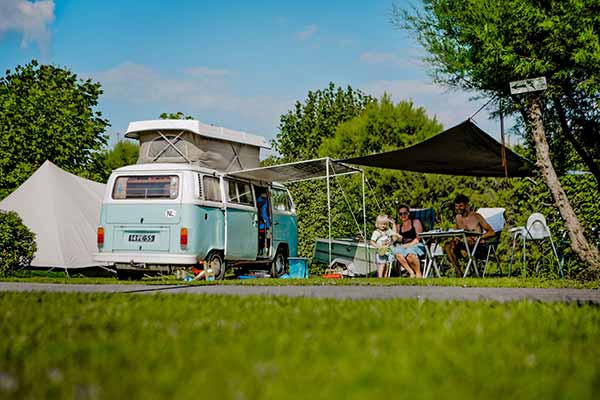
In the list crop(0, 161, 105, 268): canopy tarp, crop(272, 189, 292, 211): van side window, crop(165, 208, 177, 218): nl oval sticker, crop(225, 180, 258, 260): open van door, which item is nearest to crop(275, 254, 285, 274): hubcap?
crop(272, 189, 292, 211): van side window

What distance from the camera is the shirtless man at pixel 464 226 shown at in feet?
35.3

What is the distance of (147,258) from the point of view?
10.9m

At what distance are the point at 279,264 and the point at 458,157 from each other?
451 centimetres

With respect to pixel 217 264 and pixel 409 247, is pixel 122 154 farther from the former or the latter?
pixel 409 247

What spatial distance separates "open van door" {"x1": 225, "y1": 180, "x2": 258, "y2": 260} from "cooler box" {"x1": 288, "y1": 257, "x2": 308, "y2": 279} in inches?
53.9

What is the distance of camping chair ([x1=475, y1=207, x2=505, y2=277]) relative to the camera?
36.0ft

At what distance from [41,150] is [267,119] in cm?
1955

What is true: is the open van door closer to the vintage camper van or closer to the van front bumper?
the vintage camper van

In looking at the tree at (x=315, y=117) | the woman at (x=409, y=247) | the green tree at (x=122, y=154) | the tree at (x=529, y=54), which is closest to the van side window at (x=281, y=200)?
the woman at (x=409, y=247)

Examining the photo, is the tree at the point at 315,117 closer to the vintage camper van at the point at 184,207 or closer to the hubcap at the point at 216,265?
the vintage camper van at the point at 184,207

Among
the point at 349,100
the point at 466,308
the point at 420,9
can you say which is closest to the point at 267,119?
the point at 349,100

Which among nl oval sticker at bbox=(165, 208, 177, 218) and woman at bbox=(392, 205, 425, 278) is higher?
nl oval sticker at bbox=(165, 208, 177, 218)

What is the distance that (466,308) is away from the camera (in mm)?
4410

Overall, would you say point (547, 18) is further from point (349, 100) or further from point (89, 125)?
point (349, 100)
